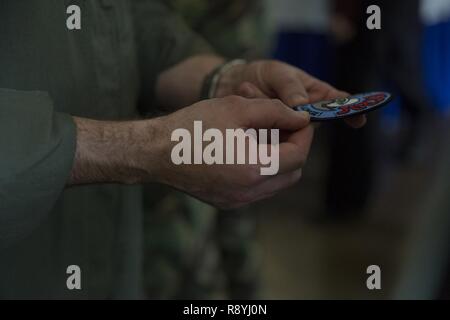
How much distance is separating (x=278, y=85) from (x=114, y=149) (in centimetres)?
16

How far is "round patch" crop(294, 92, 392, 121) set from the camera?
496mm

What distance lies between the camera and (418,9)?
27.2 inches

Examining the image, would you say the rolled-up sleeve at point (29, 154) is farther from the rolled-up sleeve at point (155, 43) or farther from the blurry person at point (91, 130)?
the rolled-up sleeve at point (155, 43)

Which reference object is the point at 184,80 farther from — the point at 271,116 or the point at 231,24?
the point at 231,24

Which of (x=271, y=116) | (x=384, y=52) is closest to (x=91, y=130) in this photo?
(x=271, y=116)

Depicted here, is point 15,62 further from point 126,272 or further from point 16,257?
point 126,272

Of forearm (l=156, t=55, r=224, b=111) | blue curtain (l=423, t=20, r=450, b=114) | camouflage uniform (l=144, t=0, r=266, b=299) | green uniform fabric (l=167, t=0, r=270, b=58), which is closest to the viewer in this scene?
forearm (l=156, t=55, r=224, b=111)

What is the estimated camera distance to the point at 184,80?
0.66m

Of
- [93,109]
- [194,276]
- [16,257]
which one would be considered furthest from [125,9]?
[194,276]

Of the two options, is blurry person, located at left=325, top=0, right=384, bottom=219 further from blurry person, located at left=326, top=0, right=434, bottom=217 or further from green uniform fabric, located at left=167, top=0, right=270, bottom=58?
green uniform fabric, located at left=167, top=0, right=270, bottom=58

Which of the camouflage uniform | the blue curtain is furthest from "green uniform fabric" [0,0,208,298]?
the blue curtain

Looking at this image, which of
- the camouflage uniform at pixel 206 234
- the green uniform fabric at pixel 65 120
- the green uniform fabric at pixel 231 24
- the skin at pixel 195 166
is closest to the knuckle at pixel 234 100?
the skin at pixel 195 166

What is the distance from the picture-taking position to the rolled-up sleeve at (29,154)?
0.46 m

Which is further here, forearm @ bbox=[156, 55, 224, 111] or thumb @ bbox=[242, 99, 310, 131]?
forearm @ bbox=[156, 55, 224, 111]
